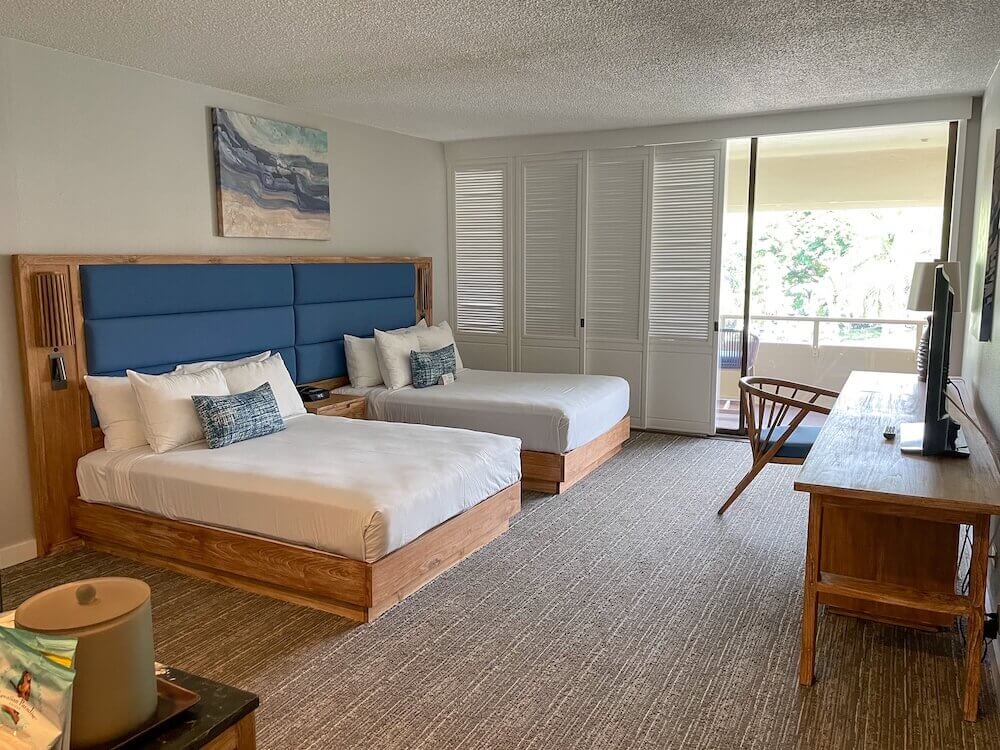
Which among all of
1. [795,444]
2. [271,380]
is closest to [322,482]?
[271,380]

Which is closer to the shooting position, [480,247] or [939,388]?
[939,388]

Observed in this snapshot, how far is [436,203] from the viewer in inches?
264

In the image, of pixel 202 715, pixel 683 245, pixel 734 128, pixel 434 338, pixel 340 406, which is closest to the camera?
pixel 202 715

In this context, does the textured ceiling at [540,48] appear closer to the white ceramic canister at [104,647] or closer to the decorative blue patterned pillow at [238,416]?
the decorative blue patterned pillow at [238,416]

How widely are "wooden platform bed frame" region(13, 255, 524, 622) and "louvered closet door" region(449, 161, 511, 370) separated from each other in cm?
289

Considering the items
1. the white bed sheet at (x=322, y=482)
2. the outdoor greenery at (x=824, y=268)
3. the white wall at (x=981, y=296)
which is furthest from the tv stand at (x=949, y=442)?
the outdoor greenery at (x=824, y=268)

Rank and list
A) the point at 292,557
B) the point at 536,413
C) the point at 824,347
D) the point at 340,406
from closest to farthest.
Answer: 1. the point at 292,557
2. the point at 536,413
3. the point at 340,406
4. the point at 824,347

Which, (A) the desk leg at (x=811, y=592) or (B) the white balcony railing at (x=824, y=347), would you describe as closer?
(A) the desk leg at (x=811, y=592)

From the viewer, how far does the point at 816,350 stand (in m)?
6.34

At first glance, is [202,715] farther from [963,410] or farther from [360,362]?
[360,362]

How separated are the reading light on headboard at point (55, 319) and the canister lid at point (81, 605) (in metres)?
3.11

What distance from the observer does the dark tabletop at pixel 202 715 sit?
969 mm

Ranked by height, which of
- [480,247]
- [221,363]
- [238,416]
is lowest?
[238,416]

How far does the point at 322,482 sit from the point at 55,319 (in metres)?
1.60
